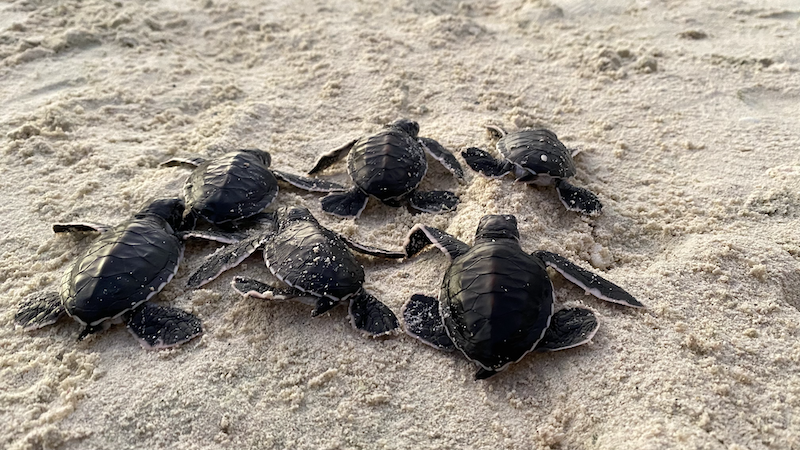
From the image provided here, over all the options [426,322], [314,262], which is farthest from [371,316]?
[314,262]

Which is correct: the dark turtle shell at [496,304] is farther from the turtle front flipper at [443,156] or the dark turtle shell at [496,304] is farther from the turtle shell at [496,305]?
the turtle front flipper at [443,156]

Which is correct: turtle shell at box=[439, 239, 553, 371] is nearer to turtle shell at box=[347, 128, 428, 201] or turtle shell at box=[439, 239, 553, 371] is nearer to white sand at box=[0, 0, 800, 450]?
white sand at box=[0, 0, 800, 450]

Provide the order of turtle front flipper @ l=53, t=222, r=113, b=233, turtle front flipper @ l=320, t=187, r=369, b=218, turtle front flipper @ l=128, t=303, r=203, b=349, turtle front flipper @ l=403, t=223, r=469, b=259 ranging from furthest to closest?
turtle front flipper @ l=320, t=187, r=369, b=218, turtle front flipper @ l=53, t=222, r=113, b=233, turtle front flipper @ l=403, t=223, r=469, b=259, turtle front flipper @ l=128, t=303, r=203, b=349

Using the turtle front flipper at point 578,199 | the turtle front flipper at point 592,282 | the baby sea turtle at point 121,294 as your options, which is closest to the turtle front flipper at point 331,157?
the baby sea turtle at point 121,294

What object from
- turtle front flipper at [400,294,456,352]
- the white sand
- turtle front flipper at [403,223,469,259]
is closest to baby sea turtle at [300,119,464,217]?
the white sand

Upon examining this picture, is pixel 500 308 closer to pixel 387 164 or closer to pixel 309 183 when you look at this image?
pixel 387 164

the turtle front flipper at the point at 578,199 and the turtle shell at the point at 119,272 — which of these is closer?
the turtle shell at the point at 119,272

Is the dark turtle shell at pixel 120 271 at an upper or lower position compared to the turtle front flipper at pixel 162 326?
upper
